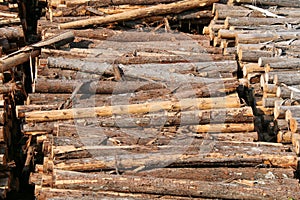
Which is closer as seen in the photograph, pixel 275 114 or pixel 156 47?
pixel 275 114

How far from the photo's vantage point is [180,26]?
37.4 feet

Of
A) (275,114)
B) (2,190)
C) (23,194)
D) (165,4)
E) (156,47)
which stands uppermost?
(165,4)

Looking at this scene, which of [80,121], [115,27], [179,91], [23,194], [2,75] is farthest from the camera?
[115,27]

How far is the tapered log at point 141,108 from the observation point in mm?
8125

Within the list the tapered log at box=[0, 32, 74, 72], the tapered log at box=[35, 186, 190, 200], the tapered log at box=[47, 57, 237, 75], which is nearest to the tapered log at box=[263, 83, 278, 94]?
the tapered log at box=[47, 57, 237, 75]

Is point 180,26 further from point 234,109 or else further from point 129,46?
point 234,109

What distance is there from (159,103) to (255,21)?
12.3 feet

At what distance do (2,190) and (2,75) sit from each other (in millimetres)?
2737

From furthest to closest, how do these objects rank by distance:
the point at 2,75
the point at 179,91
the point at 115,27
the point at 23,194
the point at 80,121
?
the point at 115,27 → the point at 2,75 → the point at 23,194 → the point at 179,91 → the point at 80,121

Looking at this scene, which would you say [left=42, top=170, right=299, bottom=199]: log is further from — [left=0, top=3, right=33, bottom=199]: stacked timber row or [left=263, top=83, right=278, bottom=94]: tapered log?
[left=263, top=83, right=278, bottom=94]: tapered log

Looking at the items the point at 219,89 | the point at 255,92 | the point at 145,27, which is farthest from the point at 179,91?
the point at 145,27

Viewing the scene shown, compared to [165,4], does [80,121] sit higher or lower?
lower

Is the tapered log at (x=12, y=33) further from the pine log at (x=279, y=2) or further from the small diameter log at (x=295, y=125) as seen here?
the small diameter log at (x=295, y=125)

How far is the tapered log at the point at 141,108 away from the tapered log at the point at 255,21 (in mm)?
2866
